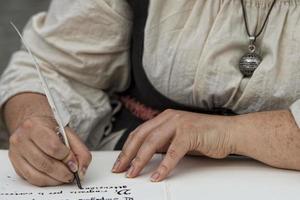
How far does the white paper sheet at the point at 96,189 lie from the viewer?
1.01m

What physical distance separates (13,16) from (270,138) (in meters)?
1.63

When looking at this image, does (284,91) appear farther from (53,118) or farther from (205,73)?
(53,118)

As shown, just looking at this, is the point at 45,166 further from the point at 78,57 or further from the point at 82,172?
the point at 78,57

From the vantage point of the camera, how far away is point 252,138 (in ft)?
3.58

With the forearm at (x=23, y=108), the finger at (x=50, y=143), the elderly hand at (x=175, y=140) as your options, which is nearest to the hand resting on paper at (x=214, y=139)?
the elderly hand at (x=175, y=140)

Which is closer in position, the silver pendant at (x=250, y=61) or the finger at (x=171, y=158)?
the finger at (x=171, y=158)

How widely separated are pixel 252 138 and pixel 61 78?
0.45m

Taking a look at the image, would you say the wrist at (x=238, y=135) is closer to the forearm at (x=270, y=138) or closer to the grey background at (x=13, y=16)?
the forearm at (x=270, y=138)

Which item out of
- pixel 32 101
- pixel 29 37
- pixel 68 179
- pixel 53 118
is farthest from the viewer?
pixel 29 37

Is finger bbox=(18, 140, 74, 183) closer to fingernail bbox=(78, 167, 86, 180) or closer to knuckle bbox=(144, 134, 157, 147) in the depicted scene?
fingernail bbox=(78, 167, 86, 180)

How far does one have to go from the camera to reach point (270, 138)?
1.08m

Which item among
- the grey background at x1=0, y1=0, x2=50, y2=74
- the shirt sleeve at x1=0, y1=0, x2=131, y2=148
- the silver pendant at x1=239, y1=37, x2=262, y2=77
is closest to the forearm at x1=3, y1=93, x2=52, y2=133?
the shirt sleeve at x1=0, y1=0, x2=131, y2=148

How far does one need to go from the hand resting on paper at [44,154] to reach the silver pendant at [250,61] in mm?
313


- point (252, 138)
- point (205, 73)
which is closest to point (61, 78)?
point (205, 73)
